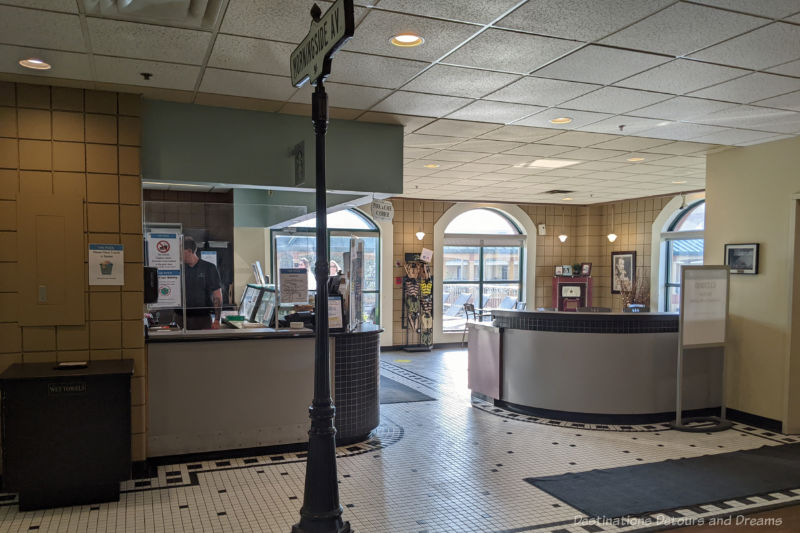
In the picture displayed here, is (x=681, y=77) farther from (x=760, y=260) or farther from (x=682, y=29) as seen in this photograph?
(x=760, y=260)

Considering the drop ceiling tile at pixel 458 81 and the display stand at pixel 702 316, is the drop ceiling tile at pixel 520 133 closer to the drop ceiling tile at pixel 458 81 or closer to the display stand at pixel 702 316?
the drop ceiling tile at pixel 458 81

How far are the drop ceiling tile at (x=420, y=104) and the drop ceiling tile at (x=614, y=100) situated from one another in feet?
2.89

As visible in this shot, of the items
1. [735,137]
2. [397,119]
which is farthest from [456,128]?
[735,137]

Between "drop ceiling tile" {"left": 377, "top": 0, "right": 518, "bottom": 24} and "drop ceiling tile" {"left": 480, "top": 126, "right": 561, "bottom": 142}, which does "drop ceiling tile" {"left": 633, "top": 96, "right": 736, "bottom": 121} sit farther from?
"drop ceiling tile" {"left": 377, "top": 0, "right": 518, "bottom": 24}

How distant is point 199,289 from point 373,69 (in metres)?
2.42

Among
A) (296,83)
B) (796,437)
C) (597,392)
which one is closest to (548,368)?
(597,392)

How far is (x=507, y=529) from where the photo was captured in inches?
143

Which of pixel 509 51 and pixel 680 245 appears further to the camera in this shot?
pixel 680 245

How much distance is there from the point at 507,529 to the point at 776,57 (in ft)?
10.6

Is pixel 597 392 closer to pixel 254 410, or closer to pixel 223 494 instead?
pixel 254 410

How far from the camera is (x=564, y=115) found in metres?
5.08

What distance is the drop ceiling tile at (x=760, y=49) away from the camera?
128 inches

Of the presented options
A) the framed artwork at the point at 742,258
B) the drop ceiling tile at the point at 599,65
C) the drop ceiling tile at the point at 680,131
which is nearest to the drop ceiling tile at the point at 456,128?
the drop ceiling tile at the point at 599,65

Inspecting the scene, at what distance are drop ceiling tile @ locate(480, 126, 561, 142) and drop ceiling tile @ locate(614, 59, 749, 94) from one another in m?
1.43
